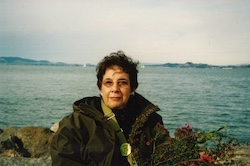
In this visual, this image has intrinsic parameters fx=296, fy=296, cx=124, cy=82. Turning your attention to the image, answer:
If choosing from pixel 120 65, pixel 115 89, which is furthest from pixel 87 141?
pixel 120 65

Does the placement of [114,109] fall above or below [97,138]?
above

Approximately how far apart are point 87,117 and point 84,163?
41 centimetres

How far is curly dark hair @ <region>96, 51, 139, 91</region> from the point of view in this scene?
10.3 feet

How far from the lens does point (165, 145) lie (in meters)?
2.35

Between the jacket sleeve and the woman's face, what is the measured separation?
0.43 metres

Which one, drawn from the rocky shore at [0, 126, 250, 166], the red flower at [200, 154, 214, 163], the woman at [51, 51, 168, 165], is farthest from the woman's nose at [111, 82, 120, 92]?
the rocky shore at [0, 126, 250, 166]

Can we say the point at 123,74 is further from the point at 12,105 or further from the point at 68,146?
the point at 12,105

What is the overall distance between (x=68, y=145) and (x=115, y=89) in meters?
0.72

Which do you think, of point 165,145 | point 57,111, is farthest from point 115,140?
point 57,111

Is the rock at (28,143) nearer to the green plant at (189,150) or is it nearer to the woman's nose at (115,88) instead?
the woman's nose at (115,88)

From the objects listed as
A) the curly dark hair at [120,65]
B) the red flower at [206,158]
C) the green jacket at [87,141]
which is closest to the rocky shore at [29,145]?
the curly dark hair at [120,65]

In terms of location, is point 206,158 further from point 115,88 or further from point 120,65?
point 120,65

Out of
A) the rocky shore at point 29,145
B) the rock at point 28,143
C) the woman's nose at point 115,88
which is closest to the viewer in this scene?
the woman's nose at point 115,88

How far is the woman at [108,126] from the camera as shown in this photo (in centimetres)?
251
